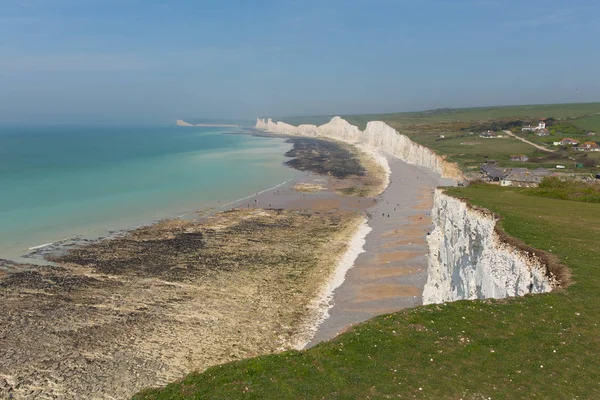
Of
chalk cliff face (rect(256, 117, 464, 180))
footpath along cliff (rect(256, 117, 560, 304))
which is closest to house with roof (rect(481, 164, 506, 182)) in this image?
chalk cliff face (rect(256, 117, 464, 180))

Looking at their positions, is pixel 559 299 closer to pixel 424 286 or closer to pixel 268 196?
pixel 424 286

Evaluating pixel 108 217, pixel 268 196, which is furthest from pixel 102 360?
pixel 268 196

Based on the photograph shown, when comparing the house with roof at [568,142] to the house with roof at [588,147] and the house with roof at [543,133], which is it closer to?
the house with roof at [588,147]

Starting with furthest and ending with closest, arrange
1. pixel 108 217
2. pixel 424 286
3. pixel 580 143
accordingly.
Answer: pixel 580 143, pixel 108 217, pixel 424 286

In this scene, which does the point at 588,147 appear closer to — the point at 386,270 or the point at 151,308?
the point at 386,270

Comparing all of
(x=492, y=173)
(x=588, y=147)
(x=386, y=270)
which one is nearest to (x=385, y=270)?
(x=386, y=270)

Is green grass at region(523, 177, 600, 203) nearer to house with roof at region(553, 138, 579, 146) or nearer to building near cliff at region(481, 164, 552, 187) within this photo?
building near cliff at region(481, 164, 552, 187)
